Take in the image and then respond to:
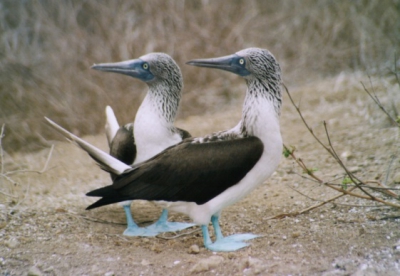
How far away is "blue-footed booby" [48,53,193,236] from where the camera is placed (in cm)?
437

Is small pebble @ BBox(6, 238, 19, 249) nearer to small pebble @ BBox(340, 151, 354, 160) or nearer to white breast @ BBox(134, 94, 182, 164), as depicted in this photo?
white breast @ BBox(134, 94, 182, 164)

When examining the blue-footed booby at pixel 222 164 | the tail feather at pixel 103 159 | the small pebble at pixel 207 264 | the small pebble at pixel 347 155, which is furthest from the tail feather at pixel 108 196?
the small pebble at pixel 347 155

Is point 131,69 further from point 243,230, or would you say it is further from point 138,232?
point 243,230

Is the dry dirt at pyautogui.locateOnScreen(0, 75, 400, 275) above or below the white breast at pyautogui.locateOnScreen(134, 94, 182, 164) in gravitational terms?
below

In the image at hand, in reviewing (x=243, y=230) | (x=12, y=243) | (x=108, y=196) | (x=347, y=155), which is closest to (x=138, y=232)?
(x=108, y=196)

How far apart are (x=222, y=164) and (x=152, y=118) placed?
841 millimetres

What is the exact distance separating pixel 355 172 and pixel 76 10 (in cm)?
510

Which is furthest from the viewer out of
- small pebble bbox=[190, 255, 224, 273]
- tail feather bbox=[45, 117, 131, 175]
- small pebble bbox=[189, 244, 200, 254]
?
tail feather bbox=[45, 117, 131, 175]

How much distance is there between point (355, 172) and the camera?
544 cm

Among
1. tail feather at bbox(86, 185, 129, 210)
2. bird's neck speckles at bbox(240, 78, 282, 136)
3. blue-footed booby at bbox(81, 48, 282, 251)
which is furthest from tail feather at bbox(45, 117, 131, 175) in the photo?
bird's neck speckles at bbox(240, 78, 282, 136)

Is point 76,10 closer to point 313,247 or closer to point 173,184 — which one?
point 173,184

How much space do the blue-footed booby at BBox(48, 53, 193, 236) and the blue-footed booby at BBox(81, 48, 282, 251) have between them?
1.18 feet

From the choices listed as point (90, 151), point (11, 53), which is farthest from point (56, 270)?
point (11, 53)

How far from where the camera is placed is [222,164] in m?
3.83
